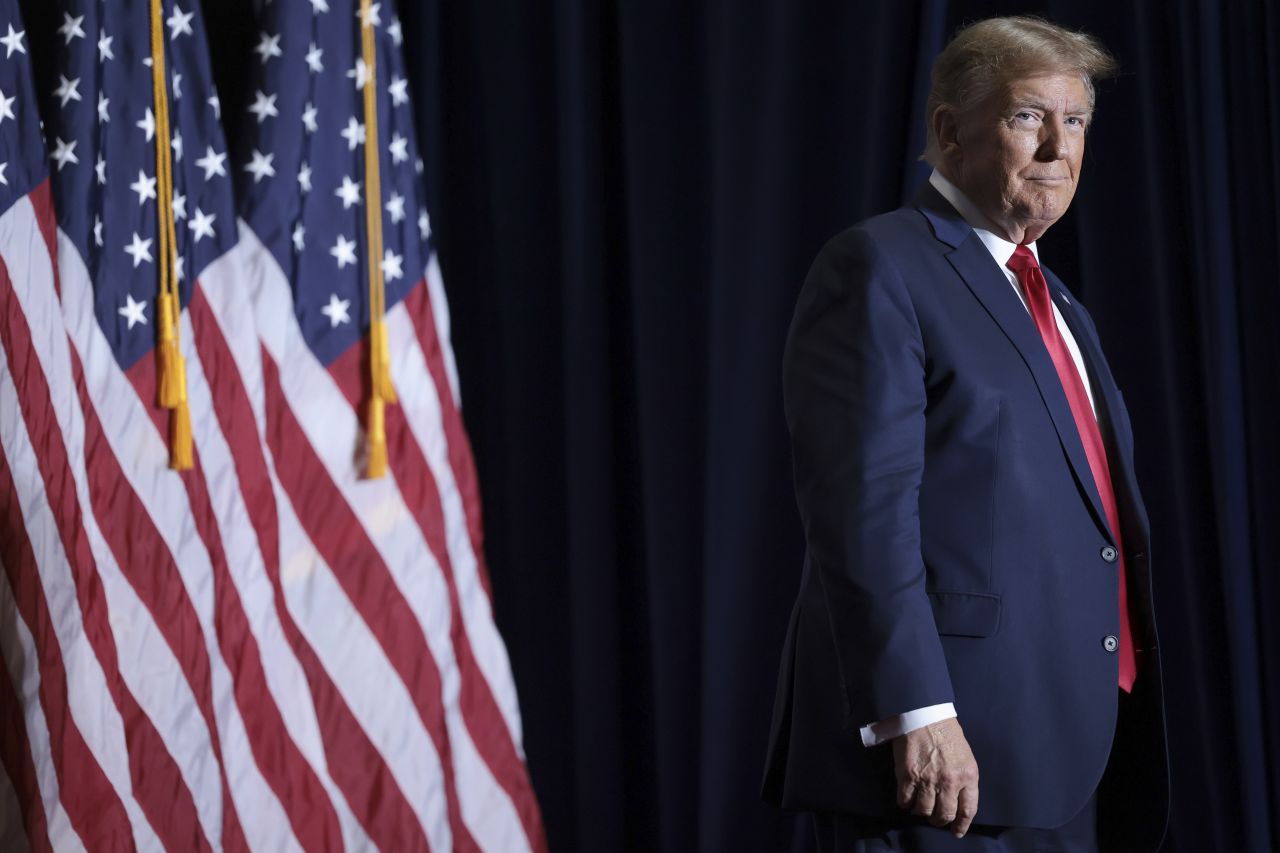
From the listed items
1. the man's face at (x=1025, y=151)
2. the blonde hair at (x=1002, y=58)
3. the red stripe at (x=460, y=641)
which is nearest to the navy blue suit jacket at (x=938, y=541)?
the man's face at (x=1025, y=151)

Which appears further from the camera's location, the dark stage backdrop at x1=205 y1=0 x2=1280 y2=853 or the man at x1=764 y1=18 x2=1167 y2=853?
the dark stage backdrop at x1=205 y1=0 x2=1280 y2=853

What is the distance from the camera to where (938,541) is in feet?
4.37

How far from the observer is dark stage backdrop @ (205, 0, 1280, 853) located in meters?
2.21

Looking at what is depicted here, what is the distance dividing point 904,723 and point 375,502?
1.38 metres

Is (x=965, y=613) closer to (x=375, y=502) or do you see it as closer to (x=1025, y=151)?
(x=1025, y=151)

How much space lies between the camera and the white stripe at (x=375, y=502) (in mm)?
2371

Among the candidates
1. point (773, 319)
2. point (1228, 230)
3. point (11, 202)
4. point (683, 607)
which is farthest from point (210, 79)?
point (1228, 230)

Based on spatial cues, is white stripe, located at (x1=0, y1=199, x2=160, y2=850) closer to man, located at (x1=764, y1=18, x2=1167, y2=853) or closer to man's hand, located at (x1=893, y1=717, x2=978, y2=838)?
man, located at (x1=764, y1=18, x2=1167, y2=853)

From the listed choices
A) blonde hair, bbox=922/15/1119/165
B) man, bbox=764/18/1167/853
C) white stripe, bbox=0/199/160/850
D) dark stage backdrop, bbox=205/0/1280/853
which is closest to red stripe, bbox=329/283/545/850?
dark stage backdrop, bbox=205/0/1280/853

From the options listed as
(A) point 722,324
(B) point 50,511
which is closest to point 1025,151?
(A) point 722,324

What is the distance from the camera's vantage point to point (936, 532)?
1335 mm

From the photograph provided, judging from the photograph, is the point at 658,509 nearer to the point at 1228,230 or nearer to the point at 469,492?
the point at 469,492

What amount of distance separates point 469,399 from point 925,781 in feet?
5.18

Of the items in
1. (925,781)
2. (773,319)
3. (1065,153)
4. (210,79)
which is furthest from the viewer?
(773,319)
